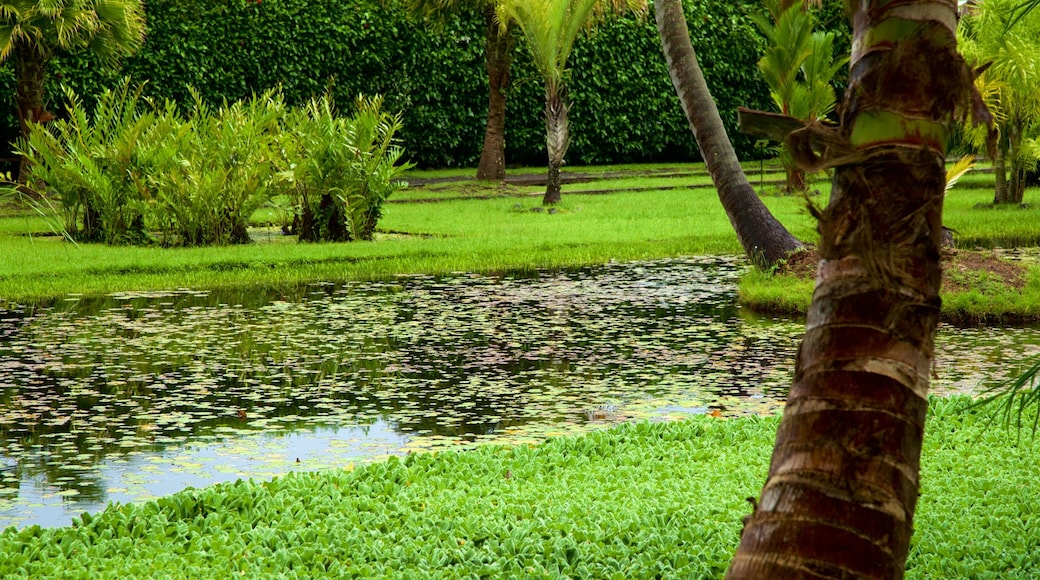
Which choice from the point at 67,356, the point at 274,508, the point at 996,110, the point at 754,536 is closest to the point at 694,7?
the point at 996,110

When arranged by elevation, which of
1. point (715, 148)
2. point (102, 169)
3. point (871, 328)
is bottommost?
point (871, 328)

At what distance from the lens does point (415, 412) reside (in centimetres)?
586

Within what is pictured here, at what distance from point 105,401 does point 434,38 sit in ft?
54.8

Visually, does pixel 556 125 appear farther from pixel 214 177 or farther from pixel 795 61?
pixel 214 177

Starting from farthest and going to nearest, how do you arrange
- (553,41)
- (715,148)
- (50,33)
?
(553,41)
(50,33)
(715,148)

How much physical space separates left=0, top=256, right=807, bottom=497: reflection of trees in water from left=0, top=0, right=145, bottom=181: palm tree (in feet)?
24.1

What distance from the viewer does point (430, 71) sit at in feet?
72.9

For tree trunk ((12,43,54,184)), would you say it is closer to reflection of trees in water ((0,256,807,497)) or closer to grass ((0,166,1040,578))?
reflection of trees in water ((0,256,807,497))

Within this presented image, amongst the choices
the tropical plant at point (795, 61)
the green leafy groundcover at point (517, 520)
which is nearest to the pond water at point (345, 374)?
the green leafy groundcover at point (517, 520)

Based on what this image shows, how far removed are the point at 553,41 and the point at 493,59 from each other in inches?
162

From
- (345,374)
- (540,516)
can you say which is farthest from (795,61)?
(540,516)

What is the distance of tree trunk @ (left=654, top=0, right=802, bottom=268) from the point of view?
9461 millimetres

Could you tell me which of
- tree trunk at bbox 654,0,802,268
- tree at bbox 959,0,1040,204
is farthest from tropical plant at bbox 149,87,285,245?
tree at bbox 959,0,1040,204

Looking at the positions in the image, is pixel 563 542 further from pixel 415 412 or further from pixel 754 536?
pixel 415 412
